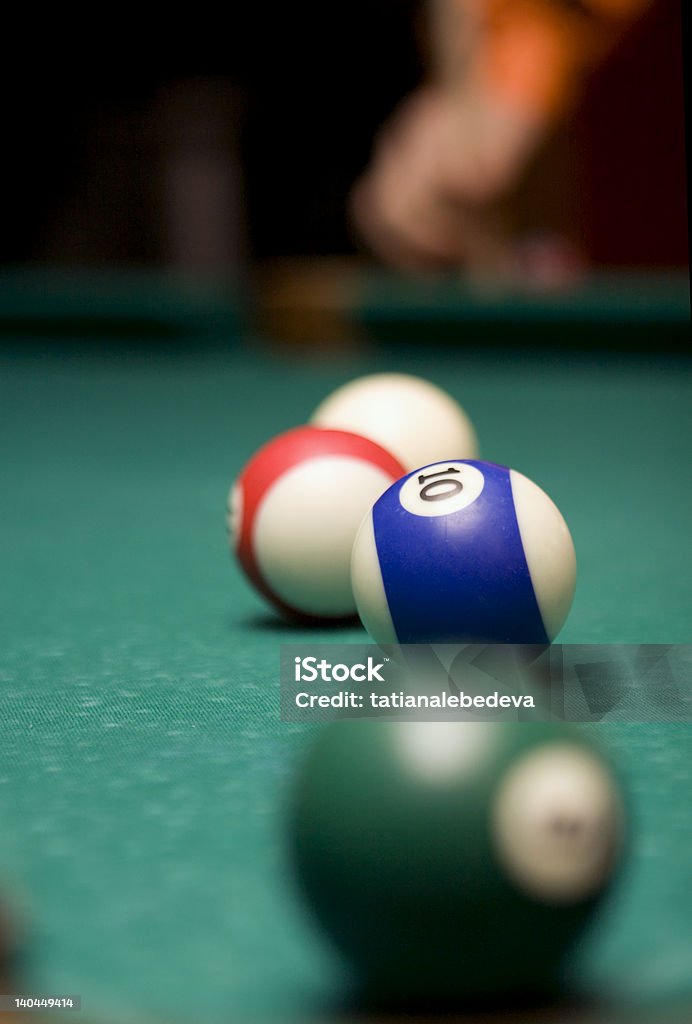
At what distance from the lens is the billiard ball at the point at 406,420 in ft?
8.82

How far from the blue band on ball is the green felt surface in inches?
7.8

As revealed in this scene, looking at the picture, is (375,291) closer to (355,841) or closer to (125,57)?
(355,841)

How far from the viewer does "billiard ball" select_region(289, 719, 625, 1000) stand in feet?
3.26

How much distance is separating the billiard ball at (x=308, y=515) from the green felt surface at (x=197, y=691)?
70 millimetres

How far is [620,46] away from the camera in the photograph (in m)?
8.37

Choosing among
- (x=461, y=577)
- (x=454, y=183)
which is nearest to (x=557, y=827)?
(x=461, y=577)

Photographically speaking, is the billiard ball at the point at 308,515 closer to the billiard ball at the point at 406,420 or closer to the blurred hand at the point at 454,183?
the billiard ball at the point at 406,420

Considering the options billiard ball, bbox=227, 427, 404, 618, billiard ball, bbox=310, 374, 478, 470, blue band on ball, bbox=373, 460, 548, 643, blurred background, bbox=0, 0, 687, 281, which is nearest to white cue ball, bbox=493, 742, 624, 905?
blue band on ball, bbox=373, 460, 548, 643

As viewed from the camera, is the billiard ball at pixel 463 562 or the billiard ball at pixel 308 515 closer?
the billiard ball at pixel 463 562

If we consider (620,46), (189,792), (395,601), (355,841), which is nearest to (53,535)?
(395,601)

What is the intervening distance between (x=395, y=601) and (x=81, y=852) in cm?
60

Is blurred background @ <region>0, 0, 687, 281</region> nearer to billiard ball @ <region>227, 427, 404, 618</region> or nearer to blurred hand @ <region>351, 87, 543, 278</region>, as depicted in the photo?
blurred hand @ <region>351, 87, 543, 278</region>

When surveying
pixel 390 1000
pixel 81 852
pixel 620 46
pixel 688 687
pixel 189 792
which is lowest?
pixel 390 1000

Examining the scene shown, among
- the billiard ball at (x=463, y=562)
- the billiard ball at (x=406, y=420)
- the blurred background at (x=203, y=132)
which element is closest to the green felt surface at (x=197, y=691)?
the billiard ball at (x=463, y=562)
